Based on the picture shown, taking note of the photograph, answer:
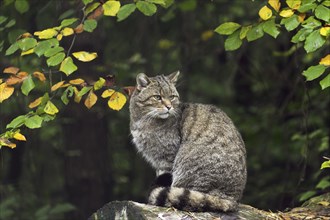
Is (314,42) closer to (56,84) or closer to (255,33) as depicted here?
(255,33)

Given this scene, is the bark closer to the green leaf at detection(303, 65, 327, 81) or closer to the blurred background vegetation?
the green leaf at detection(303, 65, 327, 81)

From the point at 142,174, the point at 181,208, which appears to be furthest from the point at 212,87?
the point at 181,208

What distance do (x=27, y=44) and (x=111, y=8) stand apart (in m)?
0.77

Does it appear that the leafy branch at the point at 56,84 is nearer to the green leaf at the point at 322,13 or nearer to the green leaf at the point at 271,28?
the green leaf at the point at 271,28

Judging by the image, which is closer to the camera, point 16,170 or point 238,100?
point 16,170

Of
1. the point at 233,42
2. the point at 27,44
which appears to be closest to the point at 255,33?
the point at 233,42

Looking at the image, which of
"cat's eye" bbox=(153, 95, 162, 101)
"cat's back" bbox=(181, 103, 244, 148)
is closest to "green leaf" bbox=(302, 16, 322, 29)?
"cat's back" bbox=(181, 103, 244, 148)

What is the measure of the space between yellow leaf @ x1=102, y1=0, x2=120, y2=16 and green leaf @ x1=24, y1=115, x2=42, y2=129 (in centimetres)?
107

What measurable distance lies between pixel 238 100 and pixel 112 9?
7231 millimetres

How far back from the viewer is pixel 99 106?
31.0 feet

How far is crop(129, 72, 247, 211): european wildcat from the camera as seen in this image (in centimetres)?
548

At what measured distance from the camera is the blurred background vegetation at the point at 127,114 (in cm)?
880

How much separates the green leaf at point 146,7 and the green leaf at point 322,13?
137 cm

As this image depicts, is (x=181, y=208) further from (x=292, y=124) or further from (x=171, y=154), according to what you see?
(x=292, y=124)
